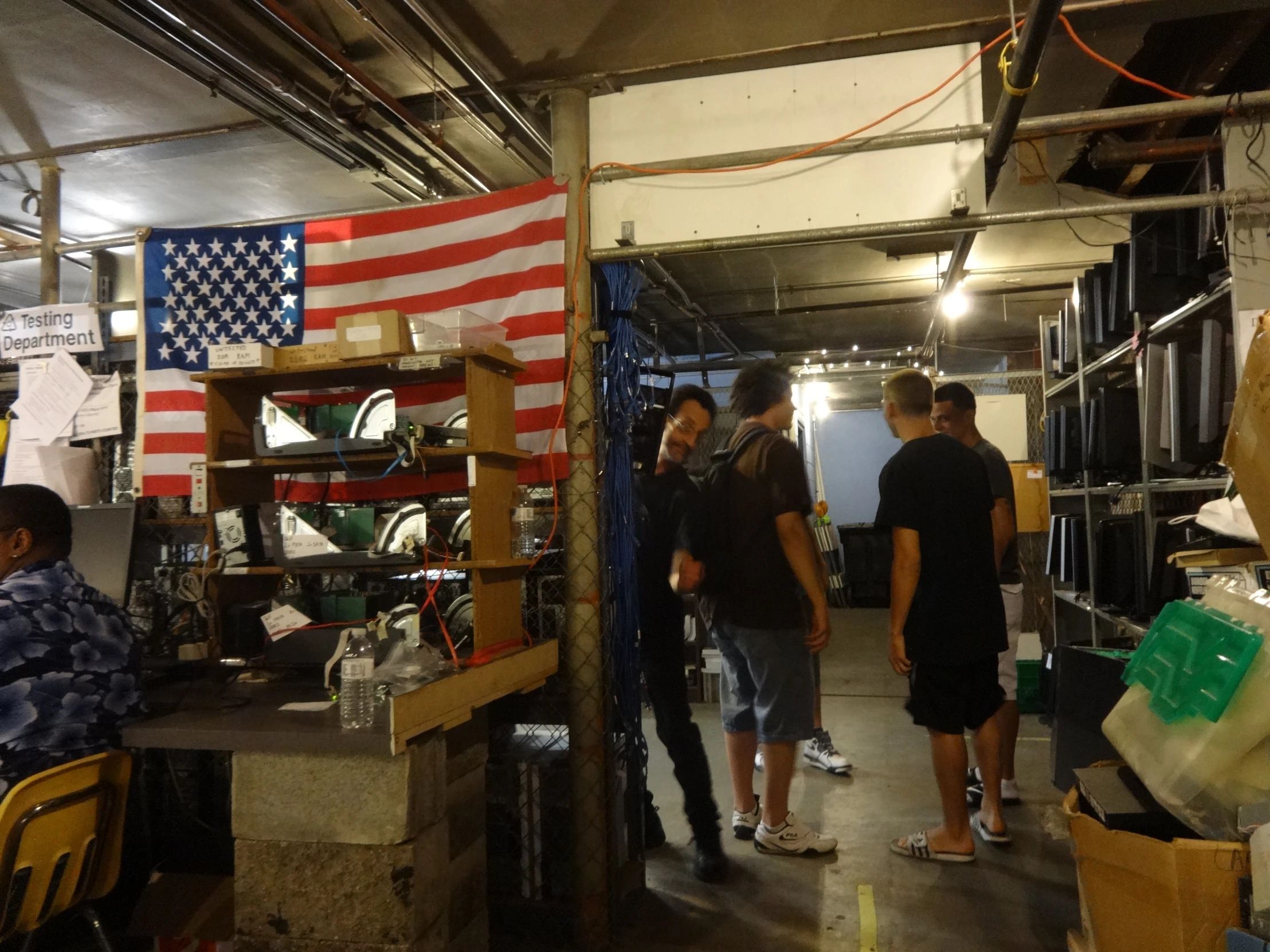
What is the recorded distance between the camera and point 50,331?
3.38 metres

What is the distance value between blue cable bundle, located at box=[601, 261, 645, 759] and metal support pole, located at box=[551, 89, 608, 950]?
3.4 inches

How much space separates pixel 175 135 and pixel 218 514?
1861 millimetres

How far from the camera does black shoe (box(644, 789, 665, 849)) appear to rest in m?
3.04

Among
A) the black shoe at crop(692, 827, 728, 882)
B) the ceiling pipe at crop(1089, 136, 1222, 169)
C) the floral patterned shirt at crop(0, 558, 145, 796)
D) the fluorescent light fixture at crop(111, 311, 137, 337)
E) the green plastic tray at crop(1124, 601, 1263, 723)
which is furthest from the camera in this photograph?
the fluorescent light fixture at crop(111, 311, 137, 337)

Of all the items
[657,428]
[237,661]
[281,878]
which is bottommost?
[281,878]

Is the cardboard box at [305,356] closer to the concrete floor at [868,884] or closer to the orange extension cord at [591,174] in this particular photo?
the orange extension cord at [591,174]

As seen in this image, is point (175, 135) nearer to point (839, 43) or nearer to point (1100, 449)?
point (839, 43)

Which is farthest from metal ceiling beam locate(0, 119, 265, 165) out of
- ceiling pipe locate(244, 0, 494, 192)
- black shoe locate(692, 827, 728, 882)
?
black shoe locate(692, 827, 728, 882)

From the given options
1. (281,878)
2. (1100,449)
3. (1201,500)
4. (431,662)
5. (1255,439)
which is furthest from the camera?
(1100,449)

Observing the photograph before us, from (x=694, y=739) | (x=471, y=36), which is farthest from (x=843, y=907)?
(x=471, y=36)

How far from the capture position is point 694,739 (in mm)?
2859

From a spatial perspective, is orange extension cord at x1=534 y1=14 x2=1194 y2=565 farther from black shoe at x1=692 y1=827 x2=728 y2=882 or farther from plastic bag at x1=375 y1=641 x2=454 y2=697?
black shoe at x1=692 y1=827 x2=728 y2=882

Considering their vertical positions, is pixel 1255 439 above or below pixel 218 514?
above

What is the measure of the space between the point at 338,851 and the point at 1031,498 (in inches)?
208
